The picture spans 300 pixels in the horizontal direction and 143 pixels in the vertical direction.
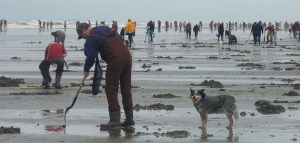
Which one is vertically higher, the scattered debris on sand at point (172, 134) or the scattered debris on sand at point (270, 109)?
the scattered debris on sand at point (172, 134)

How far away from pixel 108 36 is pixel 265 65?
56.3ft

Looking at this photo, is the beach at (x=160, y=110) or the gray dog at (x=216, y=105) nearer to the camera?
the beach at (x=160, y=110)

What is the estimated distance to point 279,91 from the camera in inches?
680

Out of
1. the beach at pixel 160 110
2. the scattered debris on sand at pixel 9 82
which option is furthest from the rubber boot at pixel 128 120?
the scattered debris on sand at pixel 9 82

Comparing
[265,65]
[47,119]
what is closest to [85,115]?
[47,119]

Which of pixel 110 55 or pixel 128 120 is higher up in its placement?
pixel 110 55

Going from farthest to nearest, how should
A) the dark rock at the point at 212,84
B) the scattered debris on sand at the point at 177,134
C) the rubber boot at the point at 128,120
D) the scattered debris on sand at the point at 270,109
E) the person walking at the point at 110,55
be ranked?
the dark rock at the point at 212,84 < the scattered debris on sand at the point at 270,109 < the rubber boot at the point at 128,120 < the person walking at the point at 110,55 < the scattered debris on sand at the point at 177,134

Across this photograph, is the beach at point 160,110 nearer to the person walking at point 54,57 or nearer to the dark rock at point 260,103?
the dark rock at point 260,103

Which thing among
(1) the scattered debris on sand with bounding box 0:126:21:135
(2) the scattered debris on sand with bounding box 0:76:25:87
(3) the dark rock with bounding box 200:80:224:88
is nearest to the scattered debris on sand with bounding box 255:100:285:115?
(3) the dark rock with bounding box 200:80:224:88

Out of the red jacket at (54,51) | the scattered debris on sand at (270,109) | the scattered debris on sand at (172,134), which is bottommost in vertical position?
the scattered debris on sand at (270,109)

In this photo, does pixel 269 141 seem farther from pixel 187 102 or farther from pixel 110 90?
pixel 187 102

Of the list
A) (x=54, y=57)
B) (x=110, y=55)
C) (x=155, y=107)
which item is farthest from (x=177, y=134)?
(x=54, y=57)

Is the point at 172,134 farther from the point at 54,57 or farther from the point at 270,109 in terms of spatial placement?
the point at 54,57

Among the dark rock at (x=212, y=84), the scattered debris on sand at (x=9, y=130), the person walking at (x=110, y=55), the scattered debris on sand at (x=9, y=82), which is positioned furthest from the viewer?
the scattered debris on sand at (x=9, y=82)
